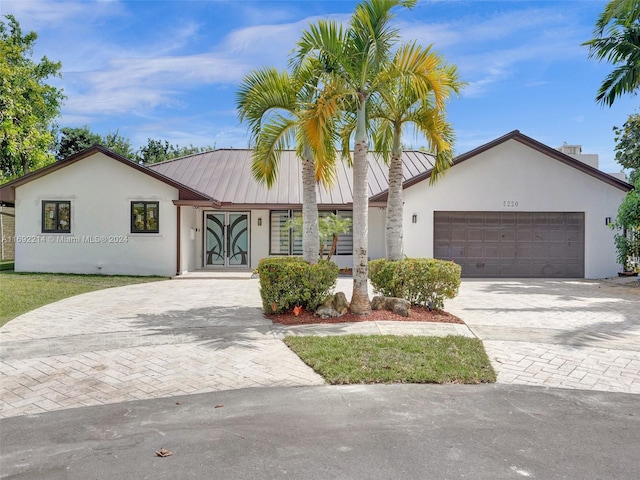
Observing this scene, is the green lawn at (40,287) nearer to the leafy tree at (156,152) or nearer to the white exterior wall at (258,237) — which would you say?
the white exterior wall at (258,237)

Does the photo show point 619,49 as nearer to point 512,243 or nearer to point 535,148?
point 535,148

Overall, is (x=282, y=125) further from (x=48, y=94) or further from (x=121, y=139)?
(x=121, y=139)

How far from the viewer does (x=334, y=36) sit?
7723 mm

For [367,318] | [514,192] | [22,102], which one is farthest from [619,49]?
[22,102]

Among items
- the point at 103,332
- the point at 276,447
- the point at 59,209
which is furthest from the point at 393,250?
the point at 59,209

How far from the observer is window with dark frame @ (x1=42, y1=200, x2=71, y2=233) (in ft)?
53.1

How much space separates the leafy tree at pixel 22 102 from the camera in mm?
20516

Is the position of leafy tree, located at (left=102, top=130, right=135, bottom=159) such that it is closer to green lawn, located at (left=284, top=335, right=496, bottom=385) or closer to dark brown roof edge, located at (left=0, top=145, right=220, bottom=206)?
dark brown roof edge, located at (left=0, top=145, right=220, bottom=206)

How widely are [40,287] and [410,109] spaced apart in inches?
424

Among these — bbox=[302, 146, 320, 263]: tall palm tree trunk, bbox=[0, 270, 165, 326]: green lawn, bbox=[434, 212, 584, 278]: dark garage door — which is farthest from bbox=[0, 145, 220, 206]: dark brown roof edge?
bbox=[434, 212, 584, 278]: dark garage door

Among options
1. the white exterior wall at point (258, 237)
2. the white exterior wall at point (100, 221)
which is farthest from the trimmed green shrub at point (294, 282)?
the white exterior wall at point (258, 237)

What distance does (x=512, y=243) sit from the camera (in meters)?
16.2

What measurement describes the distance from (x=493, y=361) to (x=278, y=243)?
13.7 m

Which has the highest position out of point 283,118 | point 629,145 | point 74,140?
point 74,140
